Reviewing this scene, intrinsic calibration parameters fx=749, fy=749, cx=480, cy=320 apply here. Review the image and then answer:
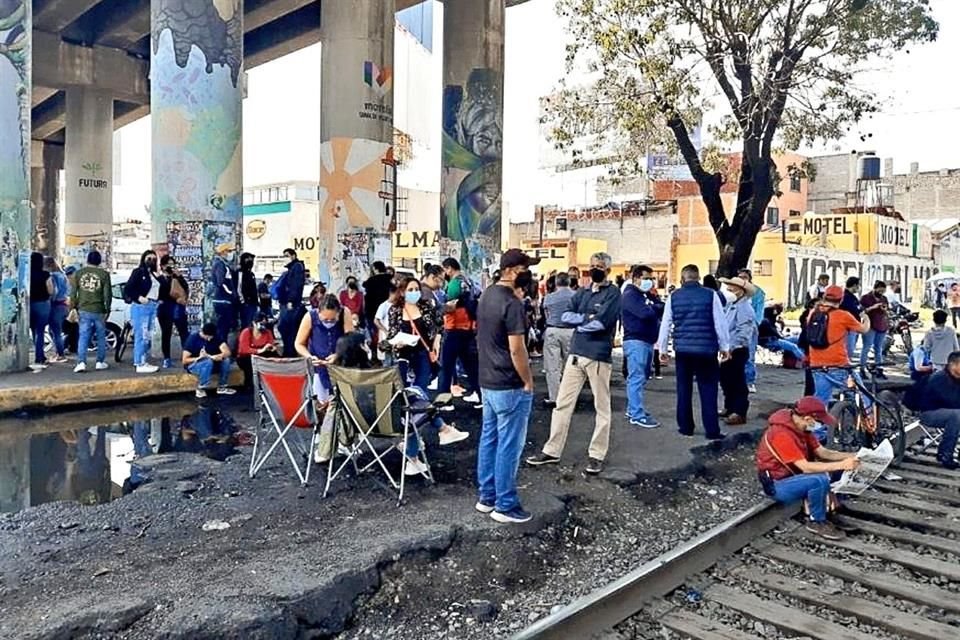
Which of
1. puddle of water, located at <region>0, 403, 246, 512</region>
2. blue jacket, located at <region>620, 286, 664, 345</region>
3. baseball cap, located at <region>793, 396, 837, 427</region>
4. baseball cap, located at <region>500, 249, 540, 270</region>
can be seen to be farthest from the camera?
blue jacket, located at <region>620, 286, 664, 345</region>

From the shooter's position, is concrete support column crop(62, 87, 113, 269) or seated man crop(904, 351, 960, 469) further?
concrete support column crop(62, 87, 113, 269)

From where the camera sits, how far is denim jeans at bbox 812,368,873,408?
24.3ft

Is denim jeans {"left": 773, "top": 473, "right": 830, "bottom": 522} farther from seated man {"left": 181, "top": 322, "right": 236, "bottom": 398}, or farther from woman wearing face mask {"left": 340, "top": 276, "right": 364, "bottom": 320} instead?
seated man {"left": 181, "top": 322, "right": 236, "bottom": 398}

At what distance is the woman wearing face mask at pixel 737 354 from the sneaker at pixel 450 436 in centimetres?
309

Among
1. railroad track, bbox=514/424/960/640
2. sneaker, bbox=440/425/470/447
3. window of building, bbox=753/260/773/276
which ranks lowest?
railroad track, bbox=514/424/960/640

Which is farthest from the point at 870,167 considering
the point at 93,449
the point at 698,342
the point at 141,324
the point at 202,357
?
the point at 93,449

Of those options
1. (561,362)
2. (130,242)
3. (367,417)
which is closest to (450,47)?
(561,362)

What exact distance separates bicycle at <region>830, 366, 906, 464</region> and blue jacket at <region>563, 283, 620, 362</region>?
244 centimetres

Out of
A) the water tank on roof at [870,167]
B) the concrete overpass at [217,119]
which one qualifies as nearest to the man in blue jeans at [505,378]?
the concrete overpass at [217,119]

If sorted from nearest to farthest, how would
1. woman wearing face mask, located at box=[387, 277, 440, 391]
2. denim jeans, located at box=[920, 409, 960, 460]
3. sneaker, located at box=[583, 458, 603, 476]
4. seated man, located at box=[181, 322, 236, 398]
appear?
1. sneaker, located at box=[583, 458, 603, 476]
2. denim jeans, located at box=[920, 409, 960, 460]
3. woman wearing face mask, located at box=[387, 277, 440, 391]
4. seated man, located at box=[181, 322, 236, 398]

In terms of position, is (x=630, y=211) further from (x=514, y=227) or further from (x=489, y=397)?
(x=489, y=397)

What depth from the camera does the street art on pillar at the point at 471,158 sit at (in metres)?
18.8

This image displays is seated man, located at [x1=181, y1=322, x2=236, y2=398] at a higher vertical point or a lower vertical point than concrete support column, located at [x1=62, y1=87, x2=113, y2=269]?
lower

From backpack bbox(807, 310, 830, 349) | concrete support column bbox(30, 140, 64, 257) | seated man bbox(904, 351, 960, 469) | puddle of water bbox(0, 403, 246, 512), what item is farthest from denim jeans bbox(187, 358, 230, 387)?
concrete support column bbox(30, 140, 64, 257)
